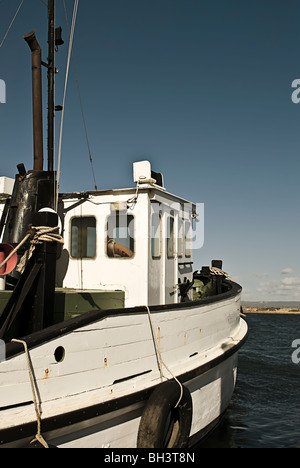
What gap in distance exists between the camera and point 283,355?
62.1 ft

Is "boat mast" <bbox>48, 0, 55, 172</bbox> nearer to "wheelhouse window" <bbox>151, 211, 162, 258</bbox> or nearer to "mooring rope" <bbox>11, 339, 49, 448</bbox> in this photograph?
"wheelhouse window" <bbox>151, 211, 162, 258</bbox>

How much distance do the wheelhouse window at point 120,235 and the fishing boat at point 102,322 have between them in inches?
0.7

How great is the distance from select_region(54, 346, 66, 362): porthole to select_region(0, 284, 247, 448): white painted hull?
2cm

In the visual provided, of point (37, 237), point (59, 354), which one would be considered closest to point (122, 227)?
point (37, 237)

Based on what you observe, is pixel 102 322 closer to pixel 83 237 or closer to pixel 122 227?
pixel 122 227

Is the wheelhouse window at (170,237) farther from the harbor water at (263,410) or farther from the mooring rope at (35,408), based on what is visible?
the mooring rope at (35,408)

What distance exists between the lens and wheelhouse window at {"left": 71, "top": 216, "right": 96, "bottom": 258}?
23.1ft

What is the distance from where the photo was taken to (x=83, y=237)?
7.12 metres

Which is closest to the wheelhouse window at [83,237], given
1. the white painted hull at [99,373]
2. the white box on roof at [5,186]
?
the white box on roof at [5,186]

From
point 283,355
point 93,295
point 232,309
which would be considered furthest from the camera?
point 283,355

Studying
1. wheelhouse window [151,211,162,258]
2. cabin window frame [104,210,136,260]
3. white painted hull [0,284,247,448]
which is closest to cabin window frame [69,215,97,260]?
cabin window frame [104,210,136,260]
